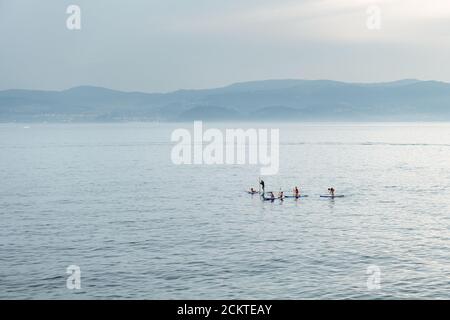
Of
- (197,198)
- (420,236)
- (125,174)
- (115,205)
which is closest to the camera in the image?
(420,236)

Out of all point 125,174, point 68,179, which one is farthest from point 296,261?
point 125,174

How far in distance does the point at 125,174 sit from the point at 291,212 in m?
66.6

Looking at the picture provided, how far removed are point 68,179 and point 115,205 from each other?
40.3 meters

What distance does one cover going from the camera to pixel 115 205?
78812mm

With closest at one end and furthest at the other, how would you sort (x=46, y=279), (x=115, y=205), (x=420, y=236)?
(x=46, y=279), (x=420, y=236), (x=115, y=205)

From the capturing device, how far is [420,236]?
54.8 m
